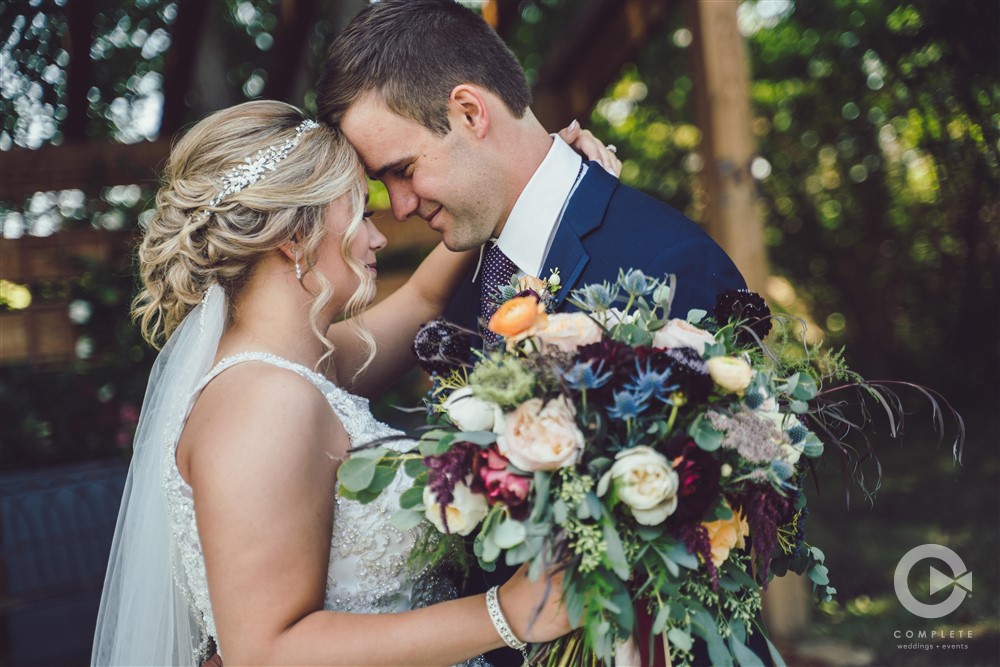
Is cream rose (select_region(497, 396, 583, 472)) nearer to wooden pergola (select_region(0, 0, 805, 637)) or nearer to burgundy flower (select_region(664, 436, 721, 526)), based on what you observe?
burgundy flower (select_region(664, 436, 721, 526))

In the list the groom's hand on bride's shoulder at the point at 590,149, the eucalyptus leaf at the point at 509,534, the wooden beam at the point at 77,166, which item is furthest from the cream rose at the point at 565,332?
the wooden beam at the point at 77,166

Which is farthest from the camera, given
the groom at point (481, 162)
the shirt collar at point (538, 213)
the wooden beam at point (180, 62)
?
the wooden beam at point (180, 62)

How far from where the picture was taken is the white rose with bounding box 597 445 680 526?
1.48 meters

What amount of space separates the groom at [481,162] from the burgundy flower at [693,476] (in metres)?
0.81

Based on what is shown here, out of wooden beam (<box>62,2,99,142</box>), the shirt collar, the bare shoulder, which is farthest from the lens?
wooden beam (<box>62,2,99,142</box>)

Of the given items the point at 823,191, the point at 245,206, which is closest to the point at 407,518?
the point at 245,206

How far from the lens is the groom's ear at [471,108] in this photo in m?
2.52

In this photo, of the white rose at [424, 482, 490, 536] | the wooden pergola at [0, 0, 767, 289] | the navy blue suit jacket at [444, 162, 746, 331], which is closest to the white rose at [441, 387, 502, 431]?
the white rose at [424, 482, 490, 536]

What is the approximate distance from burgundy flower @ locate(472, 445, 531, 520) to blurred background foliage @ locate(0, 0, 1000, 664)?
225cm

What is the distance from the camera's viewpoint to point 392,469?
5.79 feet

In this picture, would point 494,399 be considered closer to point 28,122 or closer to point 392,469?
point 392,469

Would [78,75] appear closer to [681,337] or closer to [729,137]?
[729,137]

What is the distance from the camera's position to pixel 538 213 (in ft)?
Result: 8.60

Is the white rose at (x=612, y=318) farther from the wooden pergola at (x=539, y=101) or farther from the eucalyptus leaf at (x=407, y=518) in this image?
the wooden pergola at (x=539, y=101)
